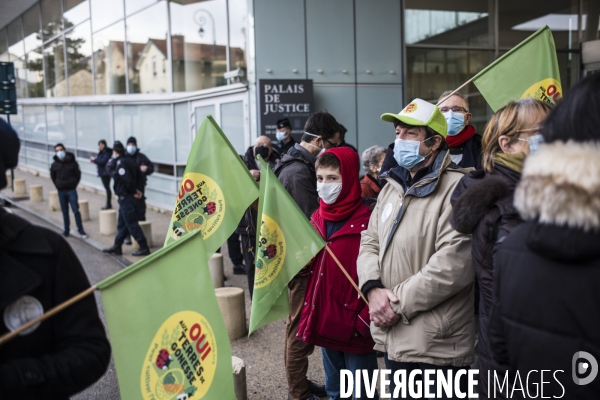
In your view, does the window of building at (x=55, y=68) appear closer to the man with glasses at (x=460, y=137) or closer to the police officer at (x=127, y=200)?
the police officer at (x=127, y=200)

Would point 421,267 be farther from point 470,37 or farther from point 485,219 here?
point 470,37

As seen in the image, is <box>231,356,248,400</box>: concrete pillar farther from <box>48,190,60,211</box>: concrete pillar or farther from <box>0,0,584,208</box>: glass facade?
<box>48,190,60,211</box>: concrete pillar

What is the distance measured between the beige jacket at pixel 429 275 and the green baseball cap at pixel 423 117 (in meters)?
0.20

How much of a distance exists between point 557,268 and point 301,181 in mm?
3434

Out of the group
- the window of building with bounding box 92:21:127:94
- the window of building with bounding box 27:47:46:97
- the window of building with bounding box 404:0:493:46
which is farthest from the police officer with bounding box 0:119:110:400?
the window of building with bounding box 27:47:46:97

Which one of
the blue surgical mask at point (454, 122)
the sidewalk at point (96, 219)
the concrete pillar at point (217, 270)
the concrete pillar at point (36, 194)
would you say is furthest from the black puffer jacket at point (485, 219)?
the concrete pillar at point (36, 194)

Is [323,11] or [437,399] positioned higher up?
[323,11]

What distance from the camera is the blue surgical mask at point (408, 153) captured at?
3484 millimetres

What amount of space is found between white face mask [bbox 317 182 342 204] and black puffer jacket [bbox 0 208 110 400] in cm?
213

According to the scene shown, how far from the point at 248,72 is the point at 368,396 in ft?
28.9

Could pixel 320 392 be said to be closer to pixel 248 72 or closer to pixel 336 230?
pixel 336 230

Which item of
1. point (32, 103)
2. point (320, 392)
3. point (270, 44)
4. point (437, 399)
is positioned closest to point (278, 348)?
point (320, 392)

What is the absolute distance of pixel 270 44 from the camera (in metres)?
11.4

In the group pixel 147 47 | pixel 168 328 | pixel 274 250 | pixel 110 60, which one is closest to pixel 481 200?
pixel 168 328
